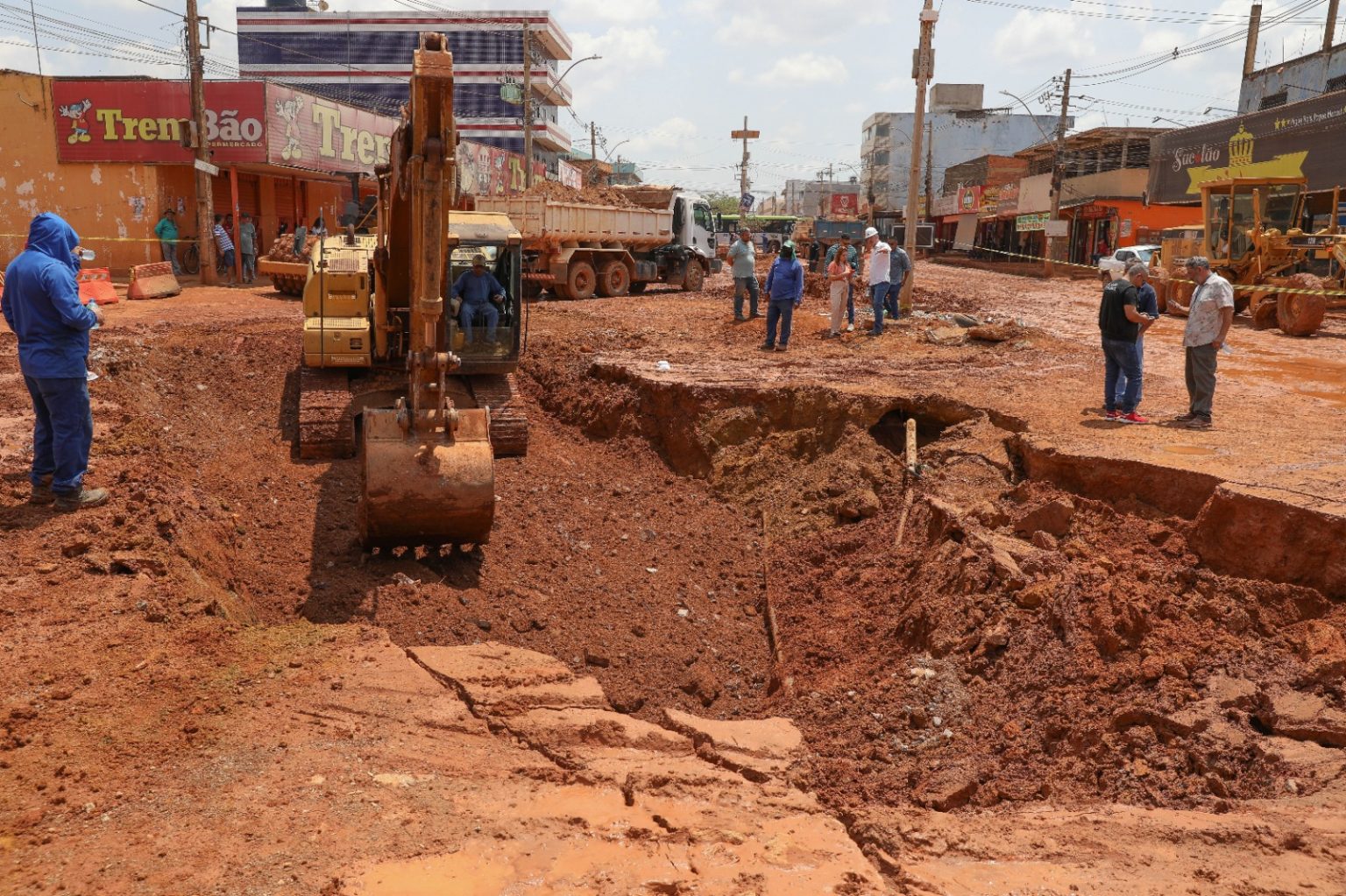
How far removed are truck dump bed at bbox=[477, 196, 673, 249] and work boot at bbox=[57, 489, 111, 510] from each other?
12867 mm

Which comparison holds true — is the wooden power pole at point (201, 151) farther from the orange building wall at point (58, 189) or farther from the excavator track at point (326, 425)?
the excavator track at point (326, 425)

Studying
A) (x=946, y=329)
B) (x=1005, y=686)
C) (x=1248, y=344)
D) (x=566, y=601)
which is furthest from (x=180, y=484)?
(x=1248, y=344)

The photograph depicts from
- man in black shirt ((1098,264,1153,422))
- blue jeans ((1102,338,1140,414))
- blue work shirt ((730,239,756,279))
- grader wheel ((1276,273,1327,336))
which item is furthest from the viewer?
blue work shirt ((730,239,756,279))

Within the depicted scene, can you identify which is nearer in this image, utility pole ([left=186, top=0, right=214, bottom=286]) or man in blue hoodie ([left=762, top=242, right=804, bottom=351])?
man in blue hoodie ([left=762, top=242, right=804, bottom=351])

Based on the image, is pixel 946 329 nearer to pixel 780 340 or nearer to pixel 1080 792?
pixel 780 340

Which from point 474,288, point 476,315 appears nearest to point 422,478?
point 476,315

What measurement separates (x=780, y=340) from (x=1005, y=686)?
9.81 m

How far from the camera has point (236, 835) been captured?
420 centimetres

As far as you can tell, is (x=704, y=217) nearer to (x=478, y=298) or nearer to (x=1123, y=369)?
(x=478, y=298)

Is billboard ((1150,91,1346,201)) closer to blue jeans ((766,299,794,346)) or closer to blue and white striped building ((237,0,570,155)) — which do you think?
blue jeans ((766,299,794,346))

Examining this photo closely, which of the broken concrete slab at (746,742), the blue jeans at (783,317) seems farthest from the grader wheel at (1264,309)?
the broken concrete slab at (746,742)

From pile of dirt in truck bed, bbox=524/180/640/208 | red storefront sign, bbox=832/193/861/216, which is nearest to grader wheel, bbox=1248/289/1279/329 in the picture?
pile of dirt in truck bed, bbox=524/180/640/208

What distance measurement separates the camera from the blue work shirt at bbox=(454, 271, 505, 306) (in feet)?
37.6

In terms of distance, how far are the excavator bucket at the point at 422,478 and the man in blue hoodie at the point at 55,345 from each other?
6.75ft
